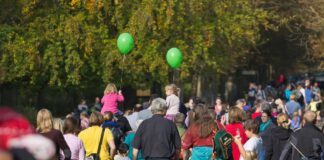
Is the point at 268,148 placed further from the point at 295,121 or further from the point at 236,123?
the point at 295,121

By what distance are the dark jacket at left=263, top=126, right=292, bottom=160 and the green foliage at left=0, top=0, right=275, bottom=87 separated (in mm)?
17695

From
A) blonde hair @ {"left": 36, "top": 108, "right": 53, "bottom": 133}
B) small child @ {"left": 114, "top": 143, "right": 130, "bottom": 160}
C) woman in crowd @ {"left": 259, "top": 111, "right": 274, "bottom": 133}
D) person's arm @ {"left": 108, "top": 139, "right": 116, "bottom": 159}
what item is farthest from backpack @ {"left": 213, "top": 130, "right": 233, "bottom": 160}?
→ woman in crowd @ {"left": 259, "top": 111, "right": 274, "bottom": 133}

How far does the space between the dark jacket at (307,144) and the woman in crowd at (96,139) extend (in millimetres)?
2417

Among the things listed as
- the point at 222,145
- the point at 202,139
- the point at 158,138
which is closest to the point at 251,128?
the point at 202,139

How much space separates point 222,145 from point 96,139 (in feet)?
6.86

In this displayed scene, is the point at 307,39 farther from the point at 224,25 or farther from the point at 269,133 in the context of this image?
the point at 269,133

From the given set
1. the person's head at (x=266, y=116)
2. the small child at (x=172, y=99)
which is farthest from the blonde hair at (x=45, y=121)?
the small child at (x=172, y=99)

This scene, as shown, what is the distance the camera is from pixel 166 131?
11297 mm

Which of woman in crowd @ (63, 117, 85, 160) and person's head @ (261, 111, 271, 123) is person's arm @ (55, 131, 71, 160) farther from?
person's head @ (261, 111, 271, 123)

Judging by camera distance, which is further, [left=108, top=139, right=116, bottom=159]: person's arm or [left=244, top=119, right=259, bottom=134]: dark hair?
[left=244, top=119, right=259, bottom=134]: dark hair

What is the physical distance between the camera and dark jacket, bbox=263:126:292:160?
534 inches

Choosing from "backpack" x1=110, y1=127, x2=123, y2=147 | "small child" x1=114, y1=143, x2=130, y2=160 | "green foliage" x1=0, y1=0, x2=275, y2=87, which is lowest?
"small child" x1=114, y1=143, x2=130, y2=160

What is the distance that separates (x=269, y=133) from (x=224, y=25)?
21071 mm

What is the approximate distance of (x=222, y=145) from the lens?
11.4 m
